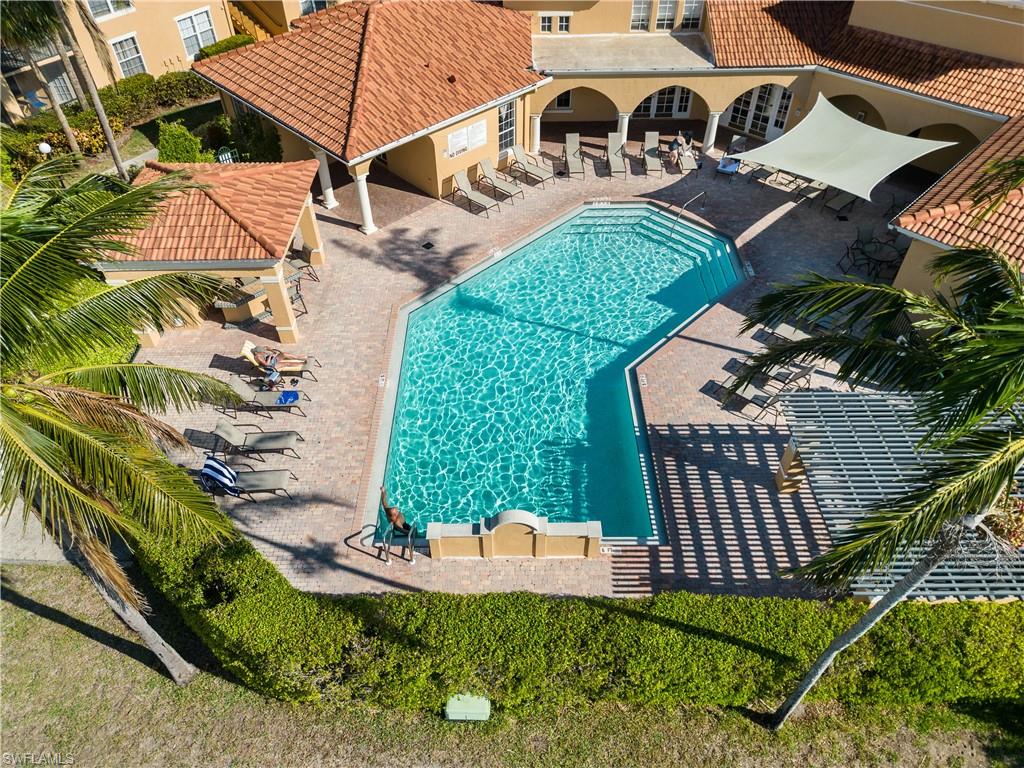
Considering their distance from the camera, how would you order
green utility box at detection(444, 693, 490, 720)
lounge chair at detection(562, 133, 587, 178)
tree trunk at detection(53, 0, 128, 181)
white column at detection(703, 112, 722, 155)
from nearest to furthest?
green utility box at detection(444, 693, 490, 720)
tree trunk at detection(53, 0, 128, 181)
lounge chair at detection(562, 133, 587, 178)
white column at detection(703, 112, 722, 155)

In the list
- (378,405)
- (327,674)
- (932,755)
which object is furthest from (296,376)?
(932,755)

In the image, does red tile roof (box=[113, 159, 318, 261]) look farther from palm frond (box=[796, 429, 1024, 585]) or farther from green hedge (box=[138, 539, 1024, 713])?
palm frond (box=[796, 429, 1024, 585])

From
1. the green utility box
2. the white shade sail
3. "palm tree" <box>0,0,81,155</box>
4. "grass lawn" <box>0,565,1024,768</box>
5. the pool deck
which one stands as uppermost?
"palm tree" <box>0,0,81,155</box>

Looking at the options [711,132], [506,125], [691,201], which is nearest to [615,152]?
[711,132]

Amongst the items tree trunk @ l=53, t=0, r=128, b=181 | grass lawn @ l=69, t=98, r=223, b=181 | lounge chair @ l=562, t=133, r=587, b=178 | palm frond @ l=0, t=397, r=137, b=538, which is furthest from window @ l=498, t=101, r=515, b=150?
palm frond @ l=0, t=397, r=137, b=538

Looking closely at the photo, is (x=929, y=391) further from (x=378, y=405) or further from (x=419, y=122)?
(x=419, y=122)
